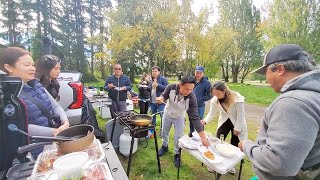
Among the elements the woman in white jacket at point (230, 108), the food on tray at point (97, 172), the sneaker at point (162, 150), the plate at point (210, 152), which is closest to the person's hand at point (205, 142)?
the plate at point (210, 152)

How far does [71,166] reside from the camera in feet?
3.40

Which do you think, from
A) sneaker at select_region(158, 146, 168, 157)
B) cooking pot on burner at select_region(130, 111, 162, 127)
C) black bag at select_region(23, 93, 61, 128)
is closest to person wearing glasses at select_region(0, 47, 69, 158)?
black bag at select_region(23, 93, 61, 128)

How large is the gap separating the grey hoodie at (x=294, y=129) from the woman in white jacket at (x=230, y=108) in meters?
1.77

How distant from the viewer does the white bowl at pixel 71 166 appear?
39.9 inches

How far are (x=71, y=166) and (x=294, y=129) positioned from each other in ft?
4.40

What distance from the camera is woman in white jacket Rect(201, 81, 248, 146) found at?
2.99 metres

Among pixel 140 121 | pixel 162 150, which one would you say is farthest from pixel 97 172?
pixel 162 150

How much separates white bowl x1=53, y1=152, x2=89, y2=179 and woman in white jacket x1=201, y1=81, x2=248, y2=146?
2393 millimetres

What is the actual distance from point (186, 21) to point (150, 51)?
3.87 meters

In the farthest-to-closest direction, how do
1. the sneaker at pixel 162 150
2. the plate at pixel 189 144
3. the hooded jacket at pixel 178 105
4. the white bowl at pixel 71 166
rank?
the sneaker at pixel 162 150 < the hooded jacket at pixel 178 105 < the plate at pixel 189 144 < the white bowl at pixel 71 166

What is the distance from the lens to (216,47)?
18.8 m

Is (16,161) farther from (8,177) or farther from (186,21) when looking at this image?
(186,21)

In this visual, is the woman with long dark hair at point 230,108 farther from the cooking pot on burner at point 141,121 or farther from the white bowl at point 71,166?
the white bowl at point 71,166

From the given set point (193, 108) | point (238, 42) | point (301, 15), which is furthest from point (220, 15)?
point (193, 108)
